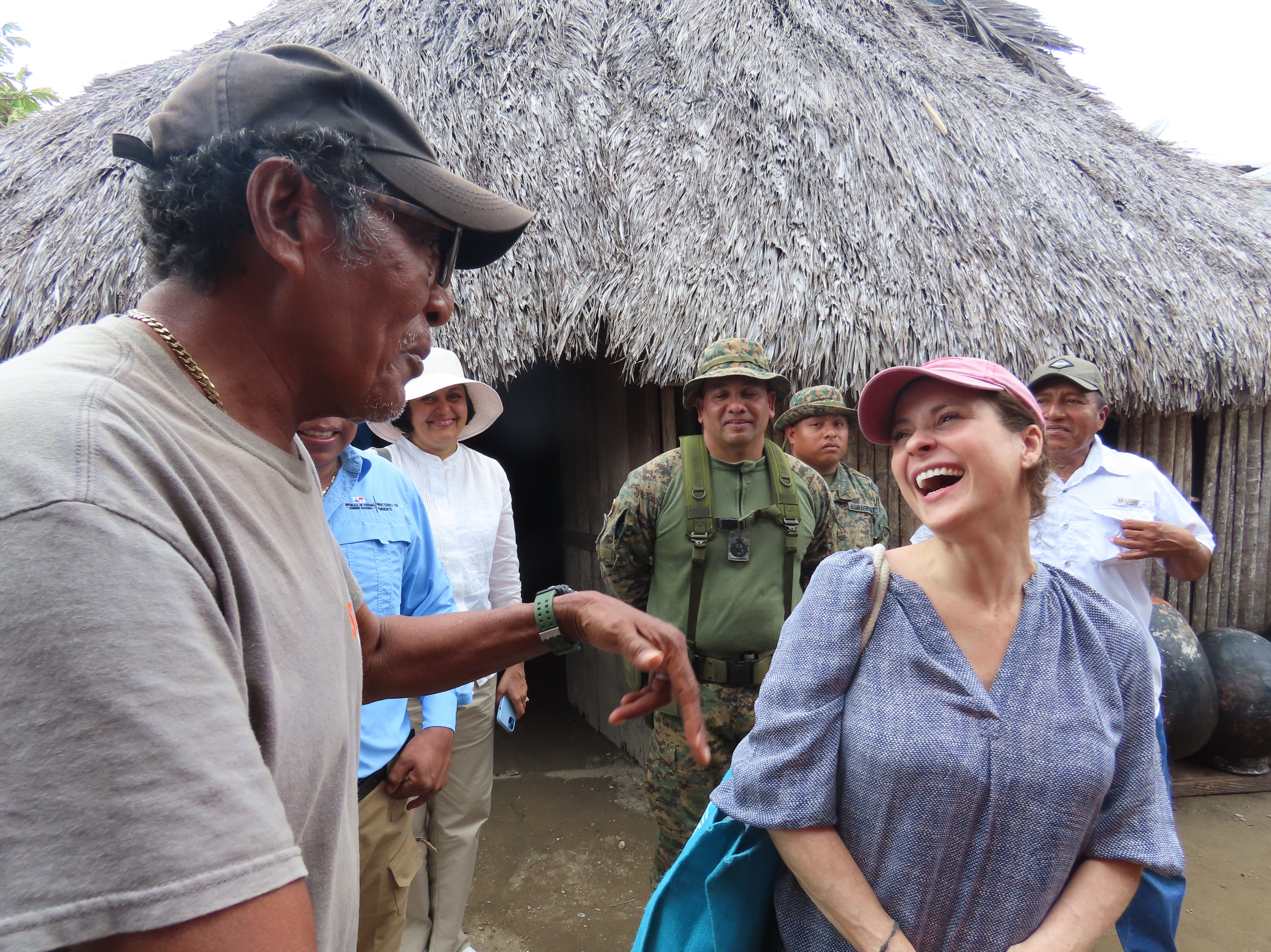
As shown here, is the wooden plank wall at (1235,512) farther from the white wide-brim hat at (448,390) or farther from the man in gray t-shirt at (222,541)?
the man in gray t-shirt at (222,541)

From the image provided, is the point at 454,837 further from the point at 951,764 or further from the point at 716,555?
the point at 951,764

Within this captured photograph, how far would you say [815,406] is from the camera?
3729 mm

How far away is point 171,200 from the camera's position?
2.76ft

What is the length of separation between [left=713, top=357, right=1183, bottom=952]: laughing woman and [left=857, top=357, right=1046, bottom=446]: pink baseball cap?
0.01 metres

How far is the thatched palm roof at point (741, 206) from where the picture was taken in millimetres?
4199

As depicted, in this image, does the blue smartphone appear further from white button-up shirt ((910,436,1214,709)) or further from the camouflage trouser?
white button-up shirt ((910,436,1214,709))

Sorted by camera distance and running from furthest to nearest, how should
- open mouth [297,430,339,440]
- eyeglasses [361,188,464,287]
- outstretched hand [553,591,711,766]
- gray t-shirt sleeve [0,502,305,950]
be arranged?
open mouth [297,430,339,440] → outstretched hand [553,591,711,766] → eyeglasses [361,188,464,287] → gray t-shirt sleeve [0,502,305,950]

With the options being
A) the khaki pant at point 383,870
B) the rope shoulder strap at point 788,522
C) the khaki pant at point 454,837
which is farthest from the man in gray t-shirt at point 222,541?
the khaki pant at point 454,837

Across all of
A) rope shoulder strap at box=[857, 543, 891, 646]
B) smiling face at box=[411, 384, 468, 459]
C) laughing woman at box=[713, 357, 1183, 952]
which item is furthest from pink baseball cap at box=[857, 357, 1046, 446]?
smiling face at box=[411, 384, 468, 459]

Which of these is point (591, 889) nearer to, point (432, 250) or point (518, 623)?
point (518, 623)

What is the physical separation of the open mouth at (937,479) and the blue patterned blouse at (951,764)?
226 millimetres

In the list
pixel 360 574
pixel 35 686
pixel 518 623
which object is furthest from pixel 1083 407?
pixel 35 686

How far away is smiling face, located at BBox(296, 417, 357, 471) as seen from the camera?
6.45 feet

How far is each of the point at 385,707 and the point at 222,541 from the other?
1.52 m
